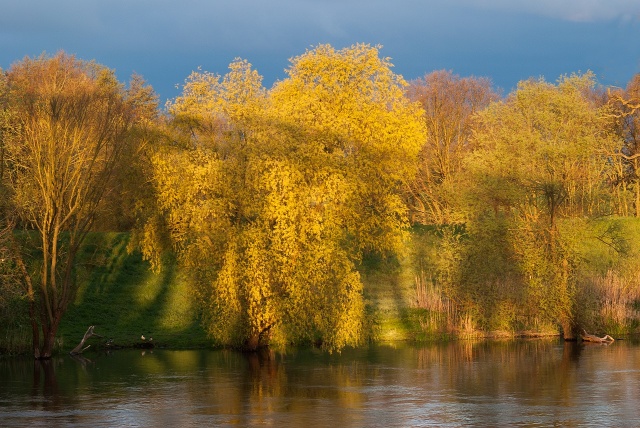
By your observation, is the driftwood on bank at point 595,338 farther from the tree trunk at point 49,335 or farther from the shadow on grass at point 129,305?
the tree trunk at point 49,335

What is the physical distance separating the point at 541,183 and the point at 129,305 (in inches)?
856

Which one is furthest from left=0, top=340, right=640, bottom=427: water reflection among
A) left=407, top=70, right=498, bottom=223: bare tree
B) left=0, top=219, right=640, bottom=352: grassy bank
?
left=407, top=70, right=498, bottom=223: bare tree

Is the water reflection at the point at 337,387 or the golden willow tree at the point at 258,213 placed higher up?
the golden willow tree at the point at 258,213

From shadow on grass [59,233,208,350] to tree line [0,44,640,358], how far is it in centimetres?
188

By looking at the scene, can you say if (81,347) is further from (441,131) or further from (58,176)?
(441,131)

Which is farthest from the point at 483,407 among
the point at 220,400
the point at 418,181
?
the point at 418,181

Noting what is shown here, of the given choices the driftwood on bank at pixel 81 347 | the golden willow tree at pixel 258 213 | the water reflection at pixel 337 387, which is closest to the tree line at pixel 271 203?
the golden willow tree at pixel 258 213

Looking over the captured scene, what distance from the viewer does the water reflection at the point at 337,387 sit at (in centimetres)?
2247

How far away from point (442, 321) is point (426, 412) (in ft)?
71.7

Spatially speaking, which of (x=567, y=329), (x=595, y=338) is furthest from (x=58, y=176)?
(x=595, y=338)

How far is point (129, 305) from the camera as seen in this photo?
4784cm

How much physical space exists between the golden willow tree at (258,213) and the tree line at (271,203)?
71 millimetres

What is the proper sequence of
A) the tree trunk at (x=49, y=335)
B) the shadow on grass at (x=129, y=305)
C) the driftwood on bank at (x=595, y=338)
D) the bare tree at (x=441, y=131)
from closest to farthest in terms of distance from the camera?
the tree trunk at (x=49, y=335)
the driftwood on bank at (x=595, y=338)
the shadow on grass at (x=129, y=305)
the bare tree at (x=441, y=131)

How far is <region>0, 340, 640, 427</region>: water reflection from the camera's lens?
2247cm
